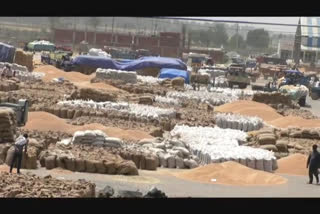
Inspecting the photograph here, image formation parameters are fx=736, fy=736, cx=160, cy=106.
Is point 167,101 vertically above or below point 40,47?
below

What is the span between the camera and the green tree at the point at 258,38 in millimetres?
144225

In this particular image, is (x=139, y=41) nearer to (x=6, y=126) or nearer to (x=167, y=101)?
(x=167, y=101)

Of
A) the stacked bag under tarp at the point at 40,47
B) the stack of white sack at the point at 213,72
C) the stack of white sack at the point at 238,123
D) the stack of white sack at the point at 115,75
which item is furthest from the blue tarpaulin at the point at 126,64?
the stacked bag under tarp at the point at 40,47

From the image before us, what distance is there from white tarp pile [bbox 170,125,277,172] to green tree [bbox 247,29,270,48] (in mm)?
116722

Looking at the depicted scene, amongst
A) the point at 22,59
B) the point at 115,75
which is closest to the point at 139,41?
the point at 22,59

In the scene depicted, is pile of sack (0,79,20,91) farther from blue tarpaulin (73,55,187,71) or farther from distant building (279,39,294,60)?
distant building (279,39,294,60)

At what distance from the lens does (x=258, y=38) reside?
14888 centimetres

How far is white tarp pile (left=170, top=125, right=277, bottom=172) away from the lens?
67.4ft

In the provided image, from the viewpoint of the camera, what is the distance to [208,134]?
25500mm

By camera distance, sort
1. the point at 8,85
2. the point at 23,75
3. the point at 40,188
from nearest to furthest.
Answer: the point at 40,188
the point at 8,85
the point at 23,75

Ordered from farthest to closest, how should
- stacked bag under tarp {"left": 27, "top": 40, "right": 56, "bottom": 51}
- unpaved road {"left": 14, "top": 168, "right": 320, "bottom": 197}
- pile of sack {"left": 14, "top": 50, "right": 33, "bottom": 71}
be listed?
stacked bag under tarp {"left": 27, "top": 40, "right": 56, "bottom": 51}, pile of sack {"left": 14, "top": 50, "right": 33, "bottom": 71}, unpaved road {"left": 14, "top": 168, "right": 320, "bottom": 197}

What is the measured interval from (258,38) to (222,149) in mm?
129385

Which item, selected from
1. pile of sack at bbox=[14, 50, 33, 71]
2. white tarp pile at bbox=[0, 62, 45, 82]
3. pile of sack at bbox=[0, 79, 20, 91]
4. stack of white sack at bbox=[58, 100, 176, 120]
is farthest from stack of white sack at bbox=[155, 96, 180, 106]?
pile of sack at bbox=[14, 50, 33, 71]
